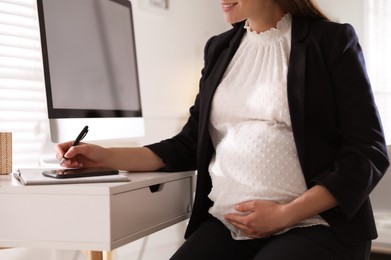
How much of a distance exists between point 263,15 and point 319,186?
1.47 feet

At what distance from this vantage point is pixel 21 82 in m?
1.80

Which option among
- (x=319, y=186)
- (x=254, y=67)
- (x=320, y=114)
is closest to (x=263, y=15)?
(x=254, y=67)

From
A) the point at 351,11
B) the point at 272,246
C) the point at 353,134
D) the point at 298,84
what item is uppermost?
the point at 351,11

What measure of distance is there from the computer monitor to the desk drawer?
0.26 m

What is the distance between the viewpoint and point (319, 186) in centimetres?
104

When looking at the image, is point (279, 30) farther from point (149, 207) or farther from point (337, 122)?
point (149, 207)

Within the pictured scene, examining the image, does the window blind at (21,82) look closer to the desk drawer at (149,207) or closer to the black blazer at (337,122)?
the desk drawer at (149,207)

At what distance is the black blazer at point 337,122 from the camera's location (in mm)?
1032

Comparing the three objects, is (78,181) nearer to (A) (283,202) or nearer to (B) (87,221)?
(B) (87,221)

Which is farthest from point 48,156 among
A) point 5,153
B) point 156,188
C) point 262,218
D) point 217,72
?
point 262,218

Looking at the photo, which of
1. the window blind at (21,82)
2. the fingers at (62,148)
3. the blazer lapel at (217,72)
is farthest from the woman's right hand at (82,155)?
the window blind at (21,82)

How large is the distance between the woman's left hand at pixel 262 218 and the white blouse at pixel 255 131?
0.04 m

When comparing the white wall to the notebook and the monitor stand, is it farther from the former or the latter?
the notebook

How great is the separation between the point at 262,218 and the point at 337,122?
0.27 meters
